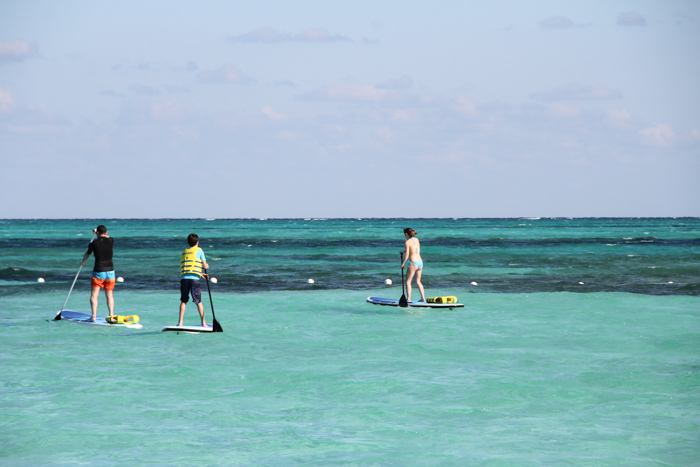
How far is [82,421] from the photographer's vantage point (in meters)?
8.38

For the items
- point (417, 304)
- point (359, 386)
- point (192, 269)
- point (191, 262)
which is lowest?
point (359, 386)

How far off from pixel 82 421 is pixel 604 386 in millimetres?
6698

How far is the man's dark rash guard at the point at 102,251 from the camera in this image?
47.7 ft

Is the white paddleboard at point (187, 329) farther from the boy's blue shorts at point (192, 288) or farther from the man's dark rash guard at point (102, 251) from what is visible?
the man's dark rash guard at point (102, 251)

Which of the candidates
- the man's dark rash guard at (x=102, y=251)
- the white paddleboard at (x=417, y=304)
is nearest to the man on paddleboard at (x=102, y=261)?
the man's dark rash guard at (x=102, y=251)

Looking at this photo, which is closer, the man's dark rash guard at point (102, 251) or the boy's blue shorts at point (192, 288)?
the boy's blue shorts at point (192, 288)

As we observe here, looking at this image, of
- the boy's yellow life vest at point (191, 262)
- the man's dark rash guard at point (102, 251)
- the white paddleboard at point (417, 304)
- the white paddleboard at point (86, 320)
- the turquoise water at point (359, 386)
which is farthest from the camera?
the white paddleboard at point (417, 304)

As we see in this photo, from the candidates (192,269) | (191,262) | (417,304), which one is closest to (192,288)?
(192,269)

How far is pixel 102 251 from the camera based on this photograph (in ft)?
48.1

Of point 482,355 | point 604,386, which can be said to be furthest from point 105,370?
point 604,386

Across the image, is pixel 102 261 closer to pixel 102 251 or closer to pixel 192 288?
pixel 102 251

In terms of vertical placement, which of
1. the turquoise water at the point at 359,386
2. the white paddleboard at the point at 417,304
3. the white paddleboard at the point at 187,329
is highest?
the white paddleboard at the point at 417,304

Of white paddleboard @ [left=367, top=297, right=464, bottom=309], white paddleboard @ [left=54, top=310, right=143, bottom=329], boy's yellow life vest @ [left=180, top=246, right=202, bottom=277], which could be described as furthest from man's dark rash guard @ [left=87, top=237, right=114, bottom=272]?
white paddleboard @ [left=367, top=297, right=464, bottom=309]

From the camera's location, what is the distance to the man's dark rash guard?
47.7 feet
